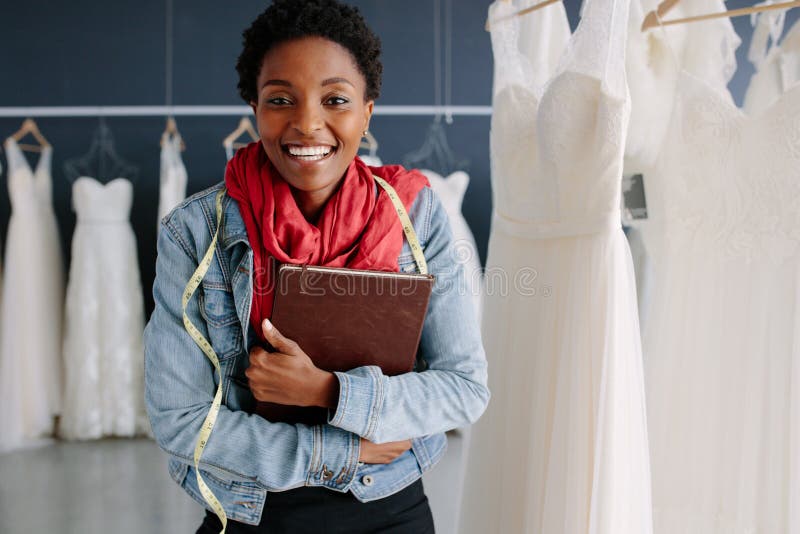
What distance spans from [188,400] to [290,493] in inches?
6.5

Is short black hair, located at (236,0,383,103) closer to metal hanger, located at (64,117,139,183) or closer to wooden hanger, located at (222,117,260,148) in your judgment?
wooden hanger, located at (222,117,260,148)

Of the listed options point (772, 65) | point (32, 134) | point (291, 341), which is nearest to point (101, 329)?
point (32, 134)

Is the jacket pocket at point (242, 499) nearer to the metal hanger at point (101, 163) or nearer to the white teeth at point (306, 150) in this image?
the white teeth at point (306, 150)

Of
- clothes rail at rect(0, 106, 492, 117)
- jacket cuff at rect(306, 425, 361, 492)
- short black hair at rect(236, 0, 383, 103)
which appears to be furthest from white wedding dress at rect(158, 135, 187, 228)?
jacket cuff at rect(306, 425, 361, 492)

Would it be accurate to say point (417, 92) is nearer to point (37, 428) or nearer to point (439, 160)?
point (439, 160)

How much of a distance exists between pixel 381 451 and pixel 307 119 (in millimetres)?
386

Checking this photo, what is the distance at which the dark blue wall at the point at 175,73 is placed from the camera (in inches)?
127

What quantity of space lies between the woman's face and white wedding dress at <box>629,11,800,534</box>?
84 centimetres

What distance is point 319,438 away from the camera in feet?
2.45

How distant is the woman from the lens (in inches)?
28.6


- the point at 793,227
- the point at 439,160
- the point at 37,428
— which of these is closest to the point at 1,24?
the point at 37,428

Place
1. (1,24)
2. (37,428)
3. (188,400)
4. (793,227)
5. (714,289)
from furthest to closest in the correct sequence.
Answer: (1,24)
(37,428)
(714,289)
(793,227)
(188,400)

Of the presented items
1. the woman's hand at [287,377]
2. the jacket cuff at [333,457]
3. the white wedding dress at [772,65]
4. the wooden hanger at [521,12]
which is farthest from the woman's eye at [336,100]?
the white wedding dress at [772,65]

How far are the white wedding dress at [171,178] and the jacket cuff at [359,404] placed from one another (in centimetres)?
238
